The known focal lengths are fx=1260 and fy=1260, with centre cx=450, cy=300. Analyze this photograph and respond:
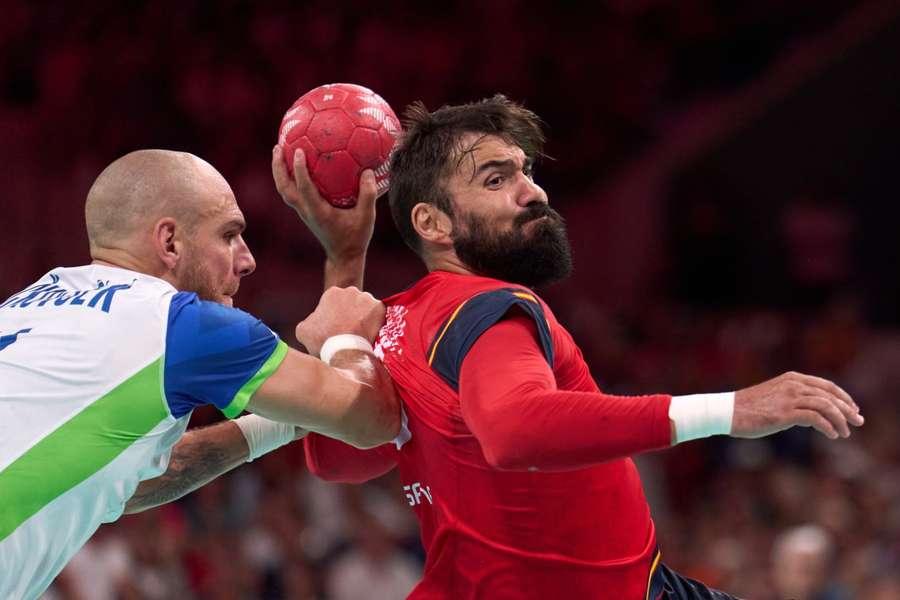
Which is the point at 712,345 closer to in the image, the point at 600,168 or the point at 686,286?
the point at 686,286

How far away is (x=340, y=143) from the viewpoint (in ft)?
14.1

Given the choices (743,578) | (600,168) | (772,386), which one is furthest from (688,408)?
(600,168)

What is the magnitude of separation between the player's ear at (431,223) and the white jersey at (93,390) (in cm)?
61

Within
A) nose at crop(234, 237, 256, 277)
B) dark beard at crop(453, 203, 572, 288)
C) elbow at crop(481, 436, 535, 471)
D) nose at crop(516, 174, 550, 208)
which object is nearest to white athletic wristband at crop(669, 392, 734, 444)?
elbow at crop(481, 436, 535, 471)

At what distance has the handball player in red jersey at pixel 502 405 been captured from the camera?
319 cm

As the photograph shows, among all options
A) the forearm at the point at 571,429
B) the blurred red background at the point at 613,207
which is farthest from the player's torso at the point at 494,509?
the blurred red background at the point at 613,207

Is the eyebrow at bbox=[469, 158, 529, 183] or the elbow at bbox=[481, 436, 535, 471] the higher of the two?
the eyebrow at bbox=[469, 158, 529, 183]

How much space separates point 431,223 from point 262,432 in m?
1.06

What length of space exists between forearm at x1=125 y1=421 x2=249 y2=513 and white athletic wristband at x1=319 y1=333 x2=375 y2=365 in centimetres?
66

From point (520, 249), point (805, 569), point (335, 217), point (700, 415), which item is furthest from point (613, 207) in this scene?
point (700, 415)

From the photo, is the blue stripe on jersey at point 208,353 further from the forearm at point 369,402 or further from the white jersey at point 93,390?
the forearm at point 369,402

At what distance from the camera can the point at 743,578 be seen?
8539 mm

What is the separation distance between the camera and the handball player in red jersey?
3191mm

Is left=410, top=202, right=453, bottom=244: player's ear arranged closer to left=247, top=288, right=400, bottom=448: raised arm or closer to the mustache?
the mustache
